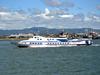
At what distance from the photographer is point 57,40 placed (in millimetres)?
120688

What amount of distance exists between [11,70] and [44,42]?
68321mm

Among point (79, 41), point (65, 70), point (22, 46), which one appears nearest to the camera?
point (65, 70)

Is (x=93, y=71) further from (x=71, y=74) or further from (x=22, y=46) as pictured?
(x=22, y=46)

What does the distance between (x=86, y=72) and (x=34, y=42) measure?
70.7 m

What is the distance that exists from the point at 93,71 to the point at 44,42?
71145 mm

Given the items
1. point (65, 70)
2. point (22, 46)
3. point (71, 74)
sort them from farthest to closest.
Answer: point (22, 46)
point (65, 70)
point (71, 74)

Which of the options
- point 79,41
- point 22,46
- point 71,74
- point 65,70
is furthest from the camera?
point 79,41

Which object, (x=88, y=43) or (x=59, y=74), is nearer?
(x=59, y=74)

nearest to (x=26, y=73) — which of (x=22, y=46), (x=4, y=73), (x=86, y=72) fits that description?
(x=4, y=73)

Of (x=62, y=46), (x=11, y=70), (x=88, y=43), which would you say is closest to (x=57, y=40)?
(x=62, y=46)

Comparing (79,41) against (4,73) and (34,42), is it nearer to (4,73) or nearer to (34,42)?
(34,42)

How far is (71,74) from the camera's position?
147ft

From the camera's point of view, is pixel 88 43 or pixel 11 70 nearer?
pixel 11 70

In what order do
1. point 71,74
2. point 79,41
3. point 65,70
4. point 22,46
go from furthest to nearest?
1. point 79,41
2. point 22,46
3. point 65,70
4. point 71,74
